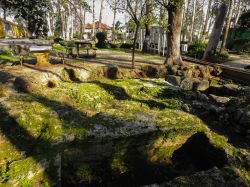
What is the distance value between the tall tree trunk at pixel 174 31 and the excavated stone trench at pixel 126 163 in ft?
25.3

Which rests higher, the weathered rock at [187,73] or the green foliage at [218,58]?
the green foliage at [218,58]

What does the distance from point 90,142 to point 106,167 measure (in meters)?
0.76

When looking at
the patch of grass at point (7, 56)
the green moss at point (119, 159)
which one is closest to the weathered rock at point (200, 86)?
the green moss at point (119, 159)

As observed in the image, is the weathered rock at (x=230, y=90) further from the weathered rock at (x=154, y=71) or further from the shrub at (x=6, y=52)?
the shrub at (x=6, y=52)

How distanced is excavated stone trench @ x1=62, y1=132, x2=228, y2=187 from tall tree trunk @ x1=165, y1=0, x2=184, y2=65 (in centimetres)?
770

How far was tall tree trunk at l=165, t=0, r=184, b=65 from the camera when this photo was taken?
12.0m

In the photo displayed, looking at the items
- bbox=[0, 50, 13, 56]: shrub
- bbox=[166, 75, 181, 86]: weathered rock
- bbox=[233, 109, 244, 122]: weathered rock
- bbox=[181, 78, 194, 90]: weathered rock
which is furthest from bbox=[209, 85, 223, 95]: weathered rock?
bbox=[0, 50, 13, 56]: shrub

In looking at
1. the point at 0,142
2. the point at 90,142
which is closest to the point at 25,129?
the point at 0,142

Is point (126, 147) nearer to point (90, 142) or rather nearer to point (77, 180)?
point (90, 142)

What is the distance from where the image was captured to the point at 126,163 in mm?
5395

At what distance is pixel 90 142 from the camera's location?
5.03 m

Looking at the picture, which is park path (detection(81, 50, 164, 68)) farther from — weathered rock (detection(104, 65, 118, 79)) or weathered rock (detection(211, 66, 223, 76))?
weathered rock (detection(211, 66, 223, 76))

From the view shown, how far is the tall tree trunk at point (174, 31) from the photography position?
12.0 metres

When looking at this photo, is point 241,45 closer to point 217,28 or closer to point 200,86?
point 217,28
